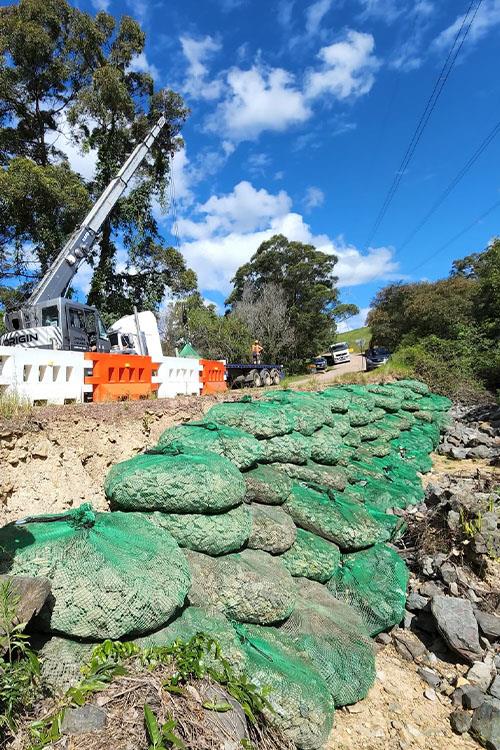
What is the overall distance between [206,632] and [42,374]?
3.61m

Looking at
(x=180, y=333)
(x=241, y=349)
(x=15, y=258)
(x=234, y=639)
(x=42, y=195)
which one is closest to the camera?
(x=234, y=639)

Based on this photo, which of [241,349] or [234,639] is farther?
[241,349]

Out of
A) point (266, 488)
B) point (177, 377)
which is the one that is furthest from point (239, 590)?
point (177, 377)

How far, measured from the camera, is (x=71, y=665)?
1.58m

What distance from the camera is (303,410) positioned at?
4207 millimetres

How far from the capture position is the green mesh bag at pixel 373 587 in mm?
2998

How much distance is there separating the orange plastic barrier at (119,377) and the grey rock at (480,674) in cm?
432

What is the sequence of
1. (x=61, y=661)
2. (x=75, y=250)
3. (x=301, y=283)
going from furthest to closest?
(x=301, y=283) < (x=75, y=250) < (x=61, y=661)

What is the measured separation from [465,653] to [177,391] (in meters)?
5.85

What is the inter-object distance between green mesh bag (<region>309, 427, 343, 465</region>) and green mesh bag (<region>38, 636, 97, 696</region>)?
106 inches

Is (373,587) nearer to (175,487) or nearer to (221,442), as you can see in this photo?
(221,442)

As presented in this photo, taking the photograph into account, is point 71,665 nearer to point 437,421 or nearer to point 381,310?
point 437,421

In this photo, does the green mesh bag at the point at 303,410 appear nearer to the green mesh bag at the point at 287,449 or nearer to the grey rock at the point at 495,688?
the green mesh bag at the point at 287,449

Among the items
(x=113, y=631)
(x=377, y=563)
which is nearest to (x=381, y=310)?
(x=377, y=563)
